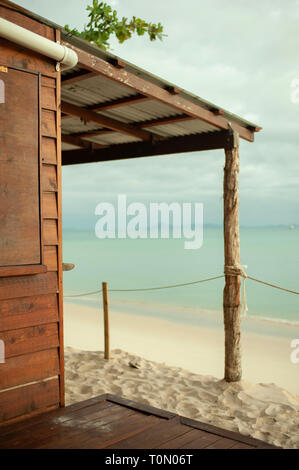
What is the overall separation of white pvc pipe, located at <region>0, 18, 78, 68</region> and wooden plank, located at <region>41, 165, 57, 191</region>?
2.38ft

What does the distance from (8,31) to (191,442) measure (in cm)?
257

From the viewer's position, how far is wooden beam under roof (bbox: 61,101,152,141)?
4.18 metres

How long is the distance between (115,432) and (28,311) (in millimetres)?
914

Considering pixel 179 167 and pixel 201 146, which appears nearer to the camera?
pixel 201 146

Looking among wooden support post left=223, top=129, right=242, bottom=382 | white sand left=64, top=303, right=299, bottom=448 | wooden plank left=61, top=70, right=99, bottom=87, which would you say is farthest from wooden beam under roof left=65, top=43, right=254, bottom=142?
white sand left=64, top=303, right=299, bottom=448

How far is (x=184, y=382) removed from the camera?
506cm

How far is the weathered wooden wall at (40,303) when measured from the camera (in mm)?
2580

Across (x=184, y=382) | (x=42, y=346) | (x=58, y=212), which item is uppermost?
(x=58, y=212)

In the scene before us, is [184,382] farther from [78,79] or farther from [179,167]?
[179,167]

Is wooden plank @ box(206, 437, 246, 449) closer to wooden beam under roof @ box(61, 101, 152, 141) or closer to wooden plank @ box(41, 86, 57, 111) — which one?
wooden plank @ box(41, 86, 57, 111)

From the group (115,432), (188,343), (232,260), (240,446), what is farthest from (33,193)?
(188,343)

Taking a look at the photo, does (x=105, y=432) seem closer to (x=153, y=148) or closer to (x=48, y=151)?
(x=48, y=151)

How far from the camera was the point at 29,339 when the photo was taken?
8.87 feet
